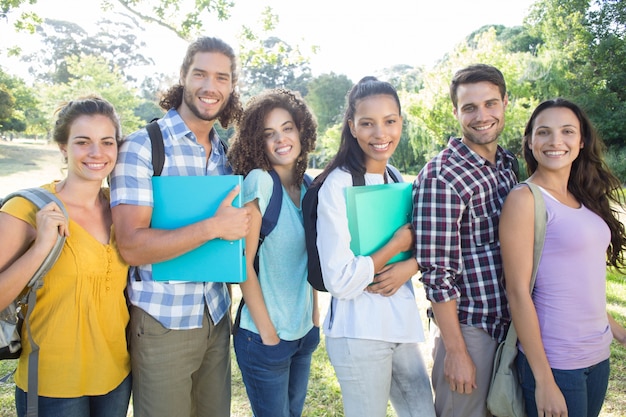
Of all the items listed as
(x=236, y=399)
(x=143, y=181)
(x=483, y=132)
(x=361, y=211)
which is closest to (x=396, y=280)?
(x=361, y=211)

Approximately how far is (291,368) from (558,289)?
1.26m

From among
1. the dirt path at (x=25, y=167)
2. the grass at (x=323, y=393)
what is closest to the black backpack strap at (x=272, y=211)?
the grass at (x=323, y=393)

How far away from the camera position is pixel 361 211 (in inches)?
74.4

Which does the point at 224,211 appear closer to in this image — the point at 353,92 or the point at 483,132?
the point at 353,92

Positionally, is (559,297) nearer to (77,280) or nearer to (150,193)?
(150,193)

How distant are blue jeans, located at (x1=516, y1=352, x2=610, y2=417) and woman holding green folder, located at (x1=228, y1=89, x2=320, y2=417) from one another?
0.95 meters

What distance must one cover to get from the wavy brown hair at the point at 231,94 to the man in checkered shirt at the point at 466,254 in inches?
43.4

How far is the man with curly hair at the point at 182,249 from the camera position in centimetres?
195

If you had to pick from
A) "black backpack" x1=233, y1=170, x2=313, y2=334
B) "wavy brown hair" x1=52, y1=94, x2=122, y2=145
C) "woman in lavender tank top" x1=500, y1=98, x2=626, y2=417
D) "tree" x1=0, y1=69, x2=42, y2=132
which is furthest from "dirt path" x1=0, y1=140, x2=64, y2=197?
"woman in lavender tank top" x1=500, y1=98, x2=626, y2=417

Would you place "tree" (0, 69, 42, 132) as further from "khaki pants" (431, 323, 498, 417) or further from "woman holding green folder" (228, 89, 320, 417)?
"khaki pants" (431, 323, 498, 417)

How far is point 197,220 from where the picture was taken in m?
2.02

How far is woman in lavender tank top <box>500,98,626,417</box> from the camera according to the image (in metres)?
1.86

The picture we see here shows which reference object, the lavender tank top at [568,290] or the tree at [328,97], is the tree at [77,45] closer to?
the tree at [328,97]

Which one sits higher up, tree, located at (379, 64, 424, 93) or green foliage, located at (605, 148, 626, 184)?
tree, located at (379, 64, 424, 93)
